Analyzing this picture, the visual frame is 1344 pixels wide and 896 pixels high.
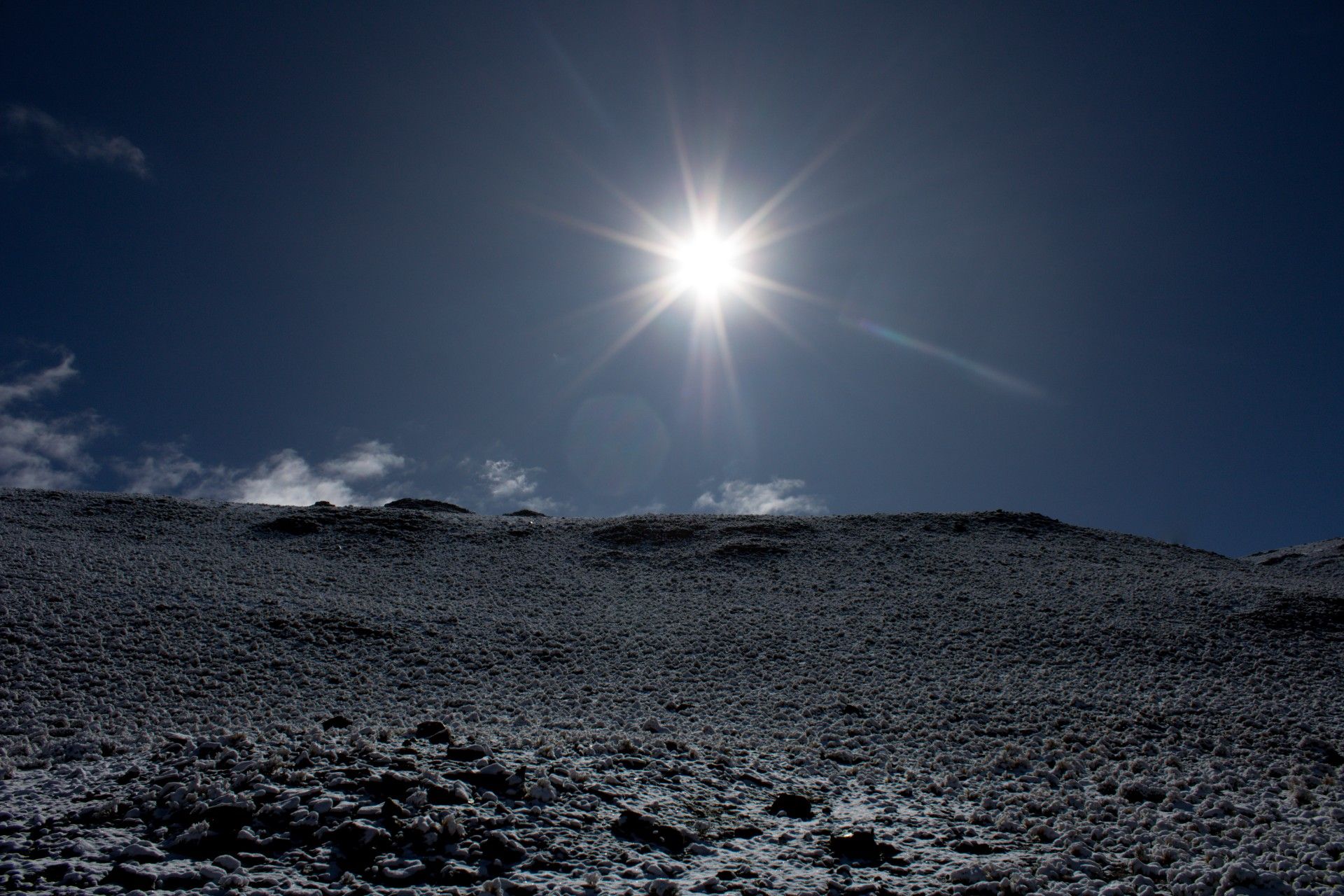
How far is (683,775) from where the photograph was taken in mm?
9820

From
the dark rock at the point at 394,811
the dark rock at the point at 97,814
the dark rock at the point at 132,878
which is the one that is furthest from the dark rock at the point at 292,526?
the dark rock at the point at 132,878

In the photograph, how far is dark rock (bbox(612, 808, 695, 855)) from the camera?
7.66m

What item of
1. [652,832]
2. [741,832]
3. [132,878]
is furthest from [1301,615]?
[132,878]

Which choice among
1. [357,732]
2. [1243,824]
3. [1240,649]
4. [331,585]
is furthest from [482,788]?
[1240,649]

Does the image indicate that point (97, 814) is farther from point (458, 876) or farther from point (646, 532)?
point (646, 532)

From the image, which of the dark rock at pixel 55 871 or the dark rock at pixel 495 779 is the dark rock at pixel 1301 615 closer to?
the dark rock at pixel 495 779

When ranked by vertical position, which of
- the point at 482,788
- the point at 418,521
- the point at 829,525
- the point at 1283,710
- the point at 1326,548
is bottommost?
the point at 482,788

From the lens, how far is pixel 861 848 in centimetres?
780

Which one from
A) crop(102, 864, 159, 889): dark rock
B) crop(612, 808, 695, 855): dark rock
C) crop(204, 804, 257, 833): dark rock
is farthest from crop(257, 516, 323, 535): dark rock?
crop(612, 808, 695, 855): dark rock

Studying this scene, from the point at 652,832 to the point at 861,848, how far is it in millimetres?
2306

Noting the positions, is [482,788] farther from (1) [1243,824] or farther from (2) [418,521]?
(2) [418,521]

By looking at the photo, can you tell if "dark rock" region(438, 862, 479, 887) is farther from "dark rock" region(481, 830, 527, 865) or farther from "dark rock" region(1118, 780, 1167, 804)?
"dark rock" region(1118, 780, 1167, 804)

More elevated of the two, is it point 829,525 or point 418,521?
point 829,525

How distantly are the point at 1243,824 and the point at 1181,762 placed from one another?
2551 millimetres
